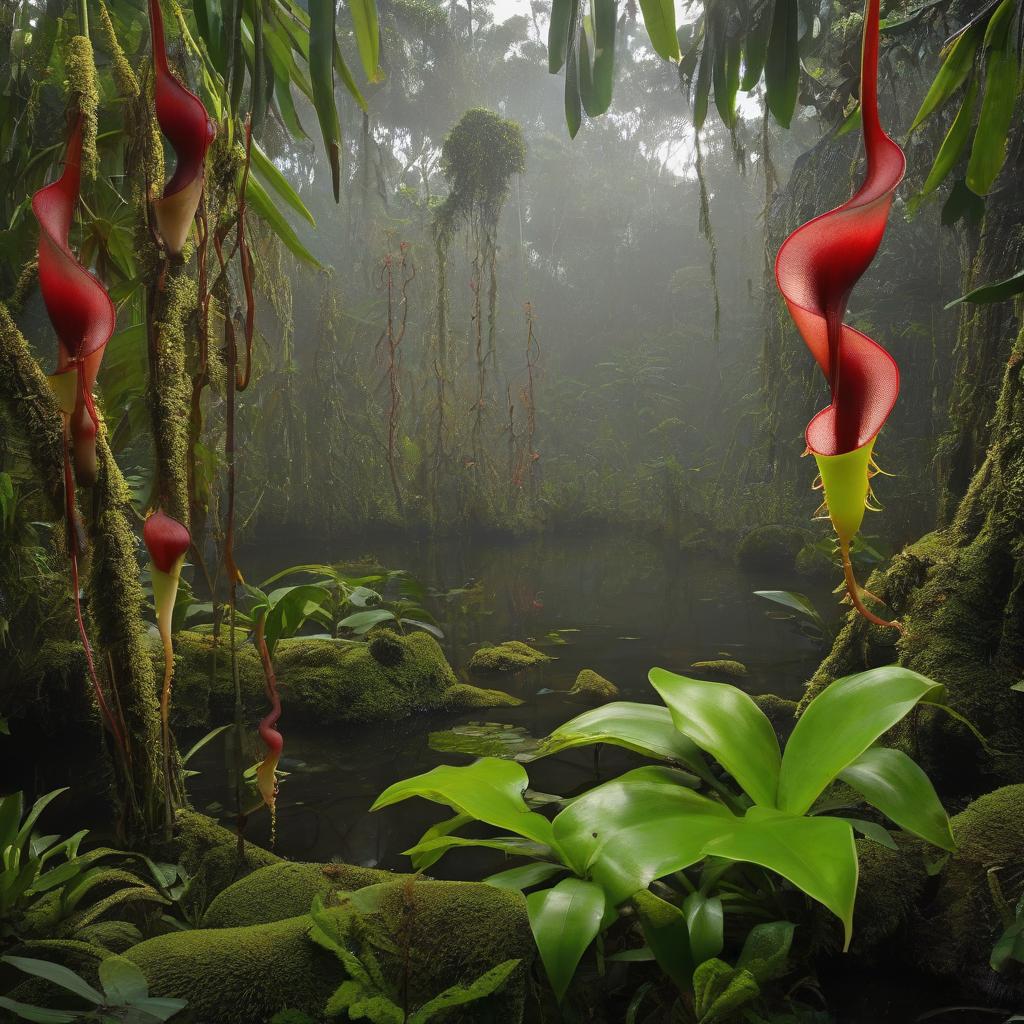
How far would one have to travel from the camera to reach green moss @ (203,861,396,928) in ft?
3.50

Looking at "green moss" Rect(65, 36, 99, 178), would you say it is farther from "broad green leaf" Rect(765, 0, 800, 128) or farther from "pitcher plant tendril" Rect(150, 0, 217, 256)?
"broad green leaf" Rect(765, 0, 800, 128)

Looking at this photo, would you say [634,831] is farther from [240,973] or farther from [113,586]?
[113,586]

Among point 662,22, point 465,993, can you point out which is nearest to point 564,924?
point 465,993

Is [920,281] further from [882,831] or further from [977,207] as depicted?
[882,831]

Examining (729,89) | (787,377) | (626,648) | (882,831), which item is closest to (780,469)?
(787,377)

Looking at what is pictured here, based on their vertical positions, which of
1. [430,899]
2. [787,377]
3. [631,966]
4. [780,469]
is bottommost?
[631,966]

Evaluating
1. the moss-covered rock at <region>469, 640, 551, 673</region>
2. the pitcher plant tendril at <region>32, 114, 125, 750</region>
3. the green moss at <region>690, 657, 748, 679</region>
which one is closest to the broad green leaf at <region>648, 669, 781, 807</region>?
the pitcher plant tendril at <region>32, 114, 125, 750</region>

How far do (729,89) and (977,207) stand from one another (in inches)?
33.8

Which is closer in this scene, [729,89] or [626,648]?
[729,89]

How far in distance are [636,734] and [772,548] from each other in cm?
507

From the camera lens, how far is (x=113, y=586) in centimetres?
108

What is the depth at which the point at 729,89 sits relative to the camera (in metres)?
1.56

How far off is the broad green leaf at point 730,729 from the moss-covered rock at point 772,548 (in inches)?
195

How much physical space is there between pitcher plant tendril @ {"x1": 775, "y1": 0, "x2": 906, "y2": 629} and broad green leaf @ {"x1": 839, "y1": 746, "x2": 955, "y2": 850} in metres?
0.79
